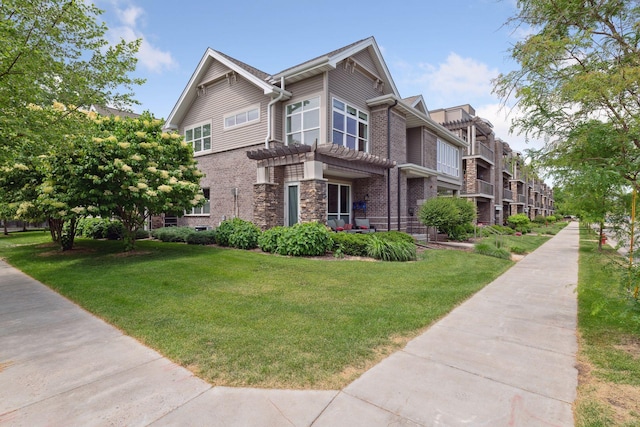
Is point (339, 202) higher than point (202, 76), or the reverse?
point (202, 76)

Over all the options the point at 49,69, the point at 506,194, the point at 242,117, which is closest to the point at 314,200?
the point at 242,117

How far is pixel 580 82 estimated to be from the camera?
4.17 meters

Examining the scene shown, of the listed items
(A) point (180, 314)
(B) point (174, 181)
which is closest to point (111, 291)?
(A) point (180, 314)

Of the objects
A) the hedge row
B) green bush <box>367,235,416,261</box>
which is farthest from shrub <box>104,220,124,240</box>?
green bush <box>367,235,416,261</box>

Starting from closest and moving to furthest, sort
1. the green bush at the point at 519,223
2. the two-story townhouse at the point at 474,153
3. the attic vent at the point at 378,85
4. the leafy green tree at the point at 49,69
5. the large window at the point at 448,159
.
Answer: the leafy green tree at the point at 49,69, the attic vent at the point at 378,85, the large window at the point at 448,159, the two-story townhouse at the point at 474,153, the green bush at the point at 519,223

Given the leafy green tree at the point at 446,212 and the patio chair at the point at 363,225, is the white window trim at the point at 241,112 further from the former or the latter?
the leafy green tree at the point at 446,212

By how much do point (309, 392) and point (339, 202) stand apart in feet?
42.1

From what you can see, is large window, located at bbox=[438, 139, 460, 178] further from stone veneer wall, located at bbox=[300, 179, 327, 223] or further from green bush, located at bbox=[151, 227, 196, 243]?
green bush, located at bbox=[151, 227, 196, 243]

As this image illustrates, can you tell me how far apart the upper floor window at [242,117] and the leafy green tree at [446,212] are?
923cm

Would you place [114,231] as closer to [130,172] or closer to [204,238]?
[204,238]

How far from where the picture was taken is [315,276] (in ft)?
24.8

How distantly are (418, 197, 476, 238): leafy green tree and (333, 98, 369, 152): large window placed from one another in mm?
4235

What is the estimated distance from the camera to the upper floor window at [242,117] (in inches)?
595

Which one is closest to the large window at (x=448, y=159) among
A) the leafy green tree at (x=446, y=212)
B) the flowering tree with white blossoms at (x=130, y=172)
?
the leafy green tree at (x=446, y=212)
